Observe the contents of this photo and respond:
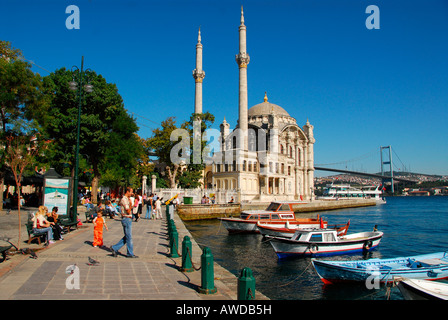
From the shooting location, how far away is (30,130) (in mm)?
22125

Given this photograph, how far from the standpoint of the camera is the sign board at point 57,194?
1416cm

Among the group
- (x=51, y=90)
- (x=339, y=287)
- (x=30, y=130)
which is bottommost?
(x=339, y=287)

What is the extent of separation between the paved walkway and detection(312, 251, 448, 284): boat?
435 cm

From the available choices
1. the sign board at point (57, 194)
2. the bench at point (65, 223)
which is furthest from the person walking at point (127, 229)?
the sign board at point (57, 194)

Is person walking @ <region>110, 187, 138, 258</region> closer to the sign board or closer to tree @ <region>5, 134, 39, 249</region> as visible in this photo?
tree @ <region>5, 134, 39, 249</region>

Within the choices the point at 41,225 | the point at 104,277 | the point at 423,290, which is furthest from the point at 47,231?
the point at 423,290

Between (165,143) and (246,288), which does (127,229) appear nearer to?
(246,288)

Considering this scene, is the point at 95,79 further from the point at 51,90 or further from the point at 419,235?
the point at 419,235

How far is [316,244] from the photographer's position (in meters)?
16.3

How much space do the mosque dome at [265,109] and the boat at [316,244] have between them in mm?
55318

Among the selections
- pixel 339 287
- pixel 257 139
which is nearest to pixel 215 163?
pixel 257 139

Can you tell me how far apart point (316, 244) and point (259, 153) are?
142 feet
